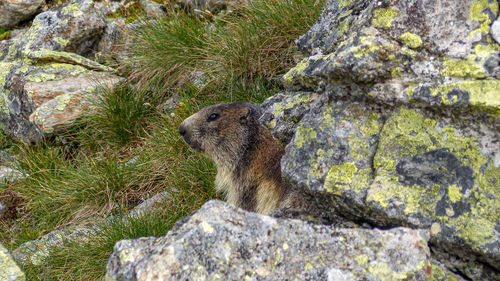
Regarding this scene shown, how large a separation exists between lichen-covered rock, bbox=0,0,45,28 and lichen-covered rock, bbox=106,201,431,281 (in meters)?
11.5

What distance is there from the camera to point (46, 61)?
9555mm

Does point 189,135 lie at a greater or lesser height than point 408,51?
lesser

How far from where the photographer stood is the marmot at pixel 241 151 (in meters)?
4.85

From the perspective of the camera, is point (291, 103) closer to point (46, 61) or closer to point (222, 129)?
point (222, 129)

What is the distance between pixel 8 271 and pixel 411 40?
4.37 m

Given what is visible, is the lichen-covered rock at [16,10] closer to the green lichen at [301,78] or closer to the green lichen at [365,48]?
the green lichen at [301,78]

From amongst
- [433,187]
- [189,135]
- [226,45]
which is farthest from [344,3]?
[226,45]

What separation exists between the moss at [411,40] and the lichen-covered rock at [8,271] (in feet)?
14.0

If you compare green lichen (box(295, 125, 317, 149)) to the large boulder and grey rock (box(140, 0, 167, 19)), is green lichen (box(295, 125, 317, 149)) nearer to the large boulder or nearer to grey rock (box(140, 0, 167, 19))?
the large boulder

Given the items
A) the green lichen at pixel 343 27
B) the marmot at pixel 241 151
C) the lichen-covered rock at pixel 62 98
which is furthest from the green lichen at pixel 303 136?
the lichen-covered rock at pixel 62 98

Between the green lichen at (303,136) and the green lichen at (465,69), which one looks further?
the green lichen at (303,136)

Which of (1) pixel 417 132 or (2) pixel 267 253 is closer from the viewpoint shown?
(2) pixel 267 253

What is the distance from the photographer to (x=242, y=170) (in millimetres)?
5156

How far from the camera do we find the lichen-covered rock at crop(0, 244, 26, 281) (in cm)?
470
